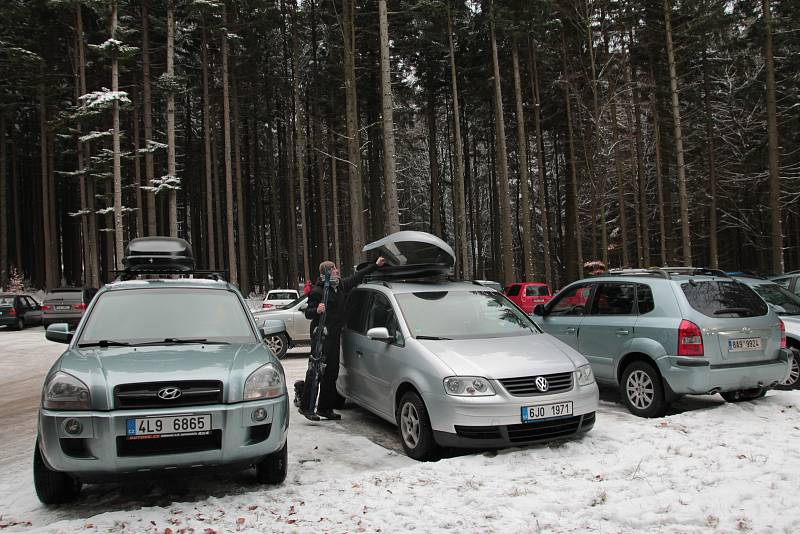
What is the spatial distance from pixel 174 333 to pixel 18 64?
26.8 m

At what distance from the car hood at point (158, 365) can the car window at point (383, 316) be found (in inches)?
68.2

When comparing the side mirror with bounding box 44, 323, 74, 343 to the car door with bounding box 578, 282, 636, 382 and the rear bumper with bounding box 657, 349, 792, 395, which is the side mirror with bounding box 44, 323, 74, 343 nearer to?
the car door with bounding box 578, 282, 636, 382

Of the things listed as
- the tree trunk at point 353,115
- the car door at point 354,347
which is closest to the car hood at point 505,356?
the car door at point 354,347

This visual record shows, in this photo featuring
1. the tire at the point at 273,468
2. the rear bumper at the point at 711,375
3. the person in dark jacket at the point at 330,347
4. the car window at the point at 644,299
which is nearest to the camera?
the tire at the point at 273,468

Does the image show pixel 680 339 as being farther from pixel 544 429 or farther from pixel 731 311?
pixel 544 429

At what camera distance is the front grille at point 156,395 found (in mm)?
4176

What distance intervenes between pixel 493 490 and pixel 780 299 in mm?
7719

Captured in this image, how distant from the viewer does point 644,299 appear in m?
7.29

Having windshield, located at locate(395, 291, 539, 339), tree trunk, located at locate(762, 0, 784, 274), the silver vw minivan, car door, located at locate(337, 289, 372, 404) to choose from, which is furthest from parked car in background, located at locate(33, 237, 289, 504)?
tree trunk, located at locate(762, 0, 784, 274)

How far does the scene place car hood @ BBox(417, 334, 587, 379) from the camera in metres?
5.41

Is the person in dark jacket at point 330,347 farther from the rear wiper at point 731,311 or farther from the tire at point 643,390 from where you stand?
the rear wiper at point 731,311

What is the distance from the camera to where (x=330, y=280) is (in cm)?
749

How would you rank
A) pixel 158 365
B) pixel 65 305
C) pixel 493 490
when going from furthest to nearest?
1. pixel 65 305
2. pixel 493 490
3. pixel 158 365

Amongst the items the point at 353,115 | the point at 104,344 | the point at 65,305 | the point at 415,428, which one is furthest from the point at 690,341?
the point at 65,305
